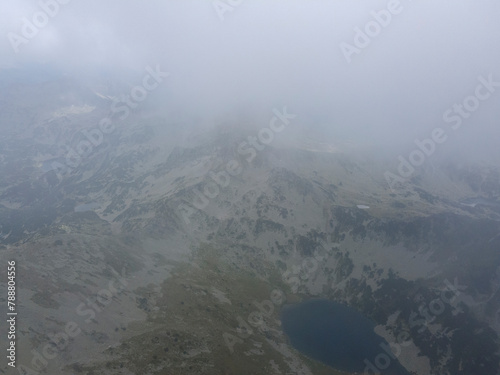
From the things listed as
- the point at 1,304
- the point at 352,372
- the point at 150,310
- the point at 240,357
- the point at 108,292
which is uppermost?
the point at 1,304

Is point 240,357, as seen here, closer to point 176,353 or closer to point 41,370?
point 176,353

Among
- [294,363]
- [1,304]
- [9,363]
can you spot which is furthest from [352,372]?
[1,304]

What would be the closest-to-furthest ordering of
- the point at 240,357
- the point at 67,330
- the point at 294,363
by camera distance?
the point at 67,330 → the point at 240,357 → the point at 294,363

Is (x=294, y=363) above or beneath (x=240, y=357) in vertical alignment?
beneath

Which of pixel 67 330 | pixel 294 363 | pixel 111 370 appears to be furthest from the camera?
pixel 294 363

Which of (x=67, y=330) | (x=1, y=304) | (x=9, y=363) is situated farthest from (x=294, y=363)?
(x=1, y=304)

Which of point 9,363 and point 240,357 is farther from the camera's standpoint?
point 240,357

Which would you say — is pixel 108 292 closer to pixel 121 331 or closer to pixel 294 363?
pixel 121 331
